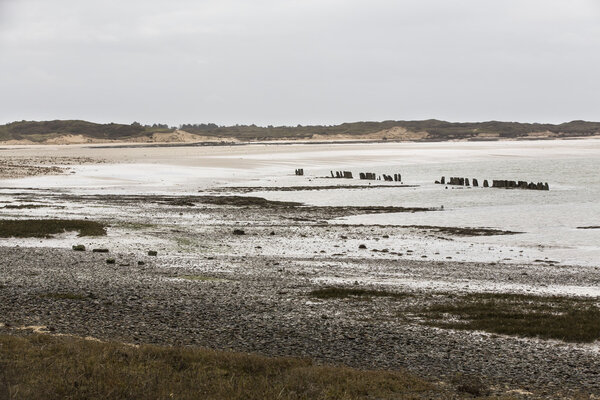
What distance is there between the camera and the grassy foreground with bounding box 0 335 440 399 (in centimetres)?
919

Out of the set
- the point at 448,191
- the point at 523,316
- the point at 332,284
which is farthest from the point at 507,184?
the point at 523,316

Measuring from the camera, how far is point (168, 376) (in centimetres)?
1016

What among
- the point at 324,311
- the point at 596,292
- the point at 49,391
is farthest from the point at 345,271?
the point at 49,391

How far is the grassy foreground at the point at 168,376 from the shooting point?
919 cm

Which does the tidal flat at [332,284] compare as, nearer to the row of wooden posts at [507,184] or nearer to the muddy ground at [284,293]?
the muddy ground at [284,293]

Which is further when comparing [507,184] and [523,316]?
[507,184]

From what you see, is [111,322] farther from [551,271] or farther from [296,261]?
[551,271]

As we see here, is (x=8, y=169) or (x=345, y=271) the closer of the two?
(x=345, y=271)

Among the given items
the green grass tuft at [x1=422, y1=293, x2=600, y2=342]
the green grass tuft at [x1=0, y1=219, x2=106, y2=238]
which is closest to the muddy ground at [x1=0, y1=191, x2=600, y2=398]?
the green grass tuft at [x1=422, y1=293, x2=600, y2=342]

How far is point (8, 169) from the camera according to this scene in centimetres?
7838

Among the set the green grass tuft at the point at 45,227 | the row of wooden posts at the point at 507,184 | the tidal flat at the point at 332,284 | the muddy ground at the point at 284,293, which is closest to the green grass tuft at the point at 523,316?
the tidal flat at the point at 332,284

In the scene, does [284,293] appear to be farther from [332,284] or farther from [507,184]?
[507,184]

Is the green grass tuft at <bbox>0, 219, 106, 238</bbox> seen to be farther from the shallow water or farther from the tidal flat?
the shallow water

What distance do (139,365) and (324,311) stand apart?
6.76m
